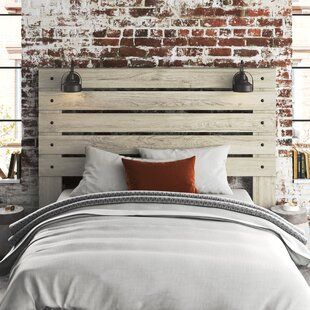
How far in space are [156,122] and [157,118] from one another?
0.03 m

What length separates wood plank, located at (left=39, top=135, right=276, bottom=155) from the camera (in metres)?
4.57

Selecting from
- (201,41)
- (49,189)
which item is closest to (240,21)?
(201,41)

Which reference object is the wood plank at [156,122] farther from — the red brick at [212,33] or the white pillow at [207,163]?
the red brick at [212,33]

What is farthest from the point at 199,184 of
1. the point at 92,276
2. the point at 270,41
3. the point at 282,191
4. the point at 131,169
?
the point at 92,276

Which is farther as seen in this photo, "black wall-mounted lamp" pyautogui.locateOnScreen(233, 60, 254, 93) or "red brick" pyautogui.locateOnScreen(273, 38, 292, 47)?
→ "red brick" pyautogui.locateOnScreen(273, 38, 292, 47)

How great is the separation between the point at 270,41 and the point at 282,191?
1.18m

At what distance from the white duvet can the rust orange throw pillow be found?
37.2 inches

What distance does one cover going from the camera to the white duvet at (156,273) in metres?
2.54

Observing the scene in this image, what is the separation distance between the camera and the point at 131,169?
4.12 metres

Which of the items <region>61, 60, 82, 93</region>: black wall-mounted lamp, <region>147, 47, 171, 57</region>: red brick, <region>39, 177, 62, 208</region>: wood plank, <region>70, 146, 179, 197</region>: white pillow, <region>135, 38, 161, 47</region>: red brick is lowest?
<region>39, 177, 62, 208</region>: wood plank

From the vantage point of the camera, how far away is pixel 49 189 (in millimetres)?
4594

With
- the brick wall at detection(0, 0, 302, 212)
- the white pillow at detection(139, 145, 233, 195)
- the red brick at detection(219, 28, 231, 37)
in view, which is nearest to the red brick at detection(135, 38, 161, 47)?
the brick wall at detection(0, 0, 302, 212)

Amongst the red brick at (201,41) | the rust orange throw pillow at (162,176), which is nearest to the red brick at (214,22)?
the red brick at (201,41)

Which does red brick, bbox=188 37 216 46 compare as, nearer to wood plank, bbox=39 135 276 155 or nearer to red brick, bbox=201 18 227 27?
red brick, bbox=201 18 227 27
